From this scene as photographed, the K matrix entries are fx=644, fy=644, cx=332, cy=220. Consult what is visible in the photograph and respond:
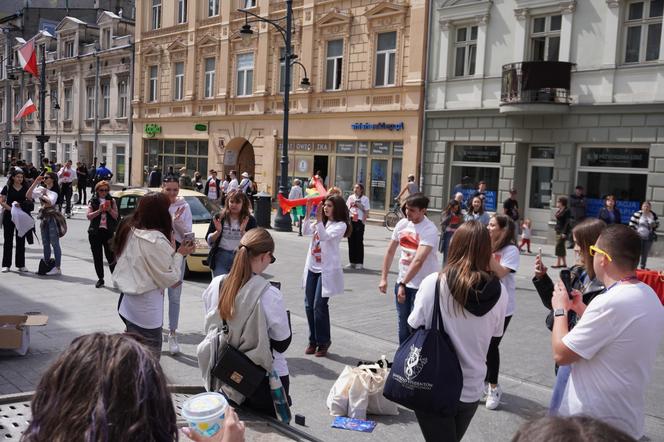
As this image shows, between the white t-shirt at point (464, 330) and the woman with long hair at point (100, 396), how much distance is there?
7.12ft

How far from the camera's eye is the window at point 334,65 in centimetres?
2542

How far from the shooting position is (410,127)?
22844 millimetres

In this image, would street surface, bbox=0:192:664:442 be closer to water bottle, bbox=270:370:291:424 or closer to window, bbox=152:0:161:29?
water bottle, bbox=270:370:291:424

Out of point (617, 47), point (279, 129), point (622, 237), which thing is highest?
point (617, 47)

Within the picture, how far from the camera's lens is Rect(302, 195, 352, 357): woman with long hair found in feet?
21.9

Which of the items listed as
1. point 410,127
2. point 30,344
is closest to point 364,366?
point 30,344

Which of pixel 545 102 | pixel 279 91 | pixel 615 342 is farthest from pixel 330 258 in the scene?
pixel 279 91

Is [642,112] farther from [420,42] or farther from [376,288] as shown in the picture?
[376,288]

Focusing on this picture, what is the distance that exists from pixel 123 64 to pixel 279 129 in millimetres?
14613

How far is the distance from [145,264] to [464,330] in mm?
2575

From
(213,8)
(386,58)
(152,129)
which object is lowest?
(152,129)

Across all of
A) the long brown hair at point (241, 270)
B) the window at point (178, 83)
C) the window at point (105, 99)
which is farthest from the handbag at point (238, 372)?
the window at point (105, 99)

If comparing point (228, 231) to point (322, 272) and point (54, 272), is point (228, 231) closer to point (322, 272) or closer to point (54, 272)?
point (322, 272)

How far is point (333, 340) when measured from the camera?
7480mm
